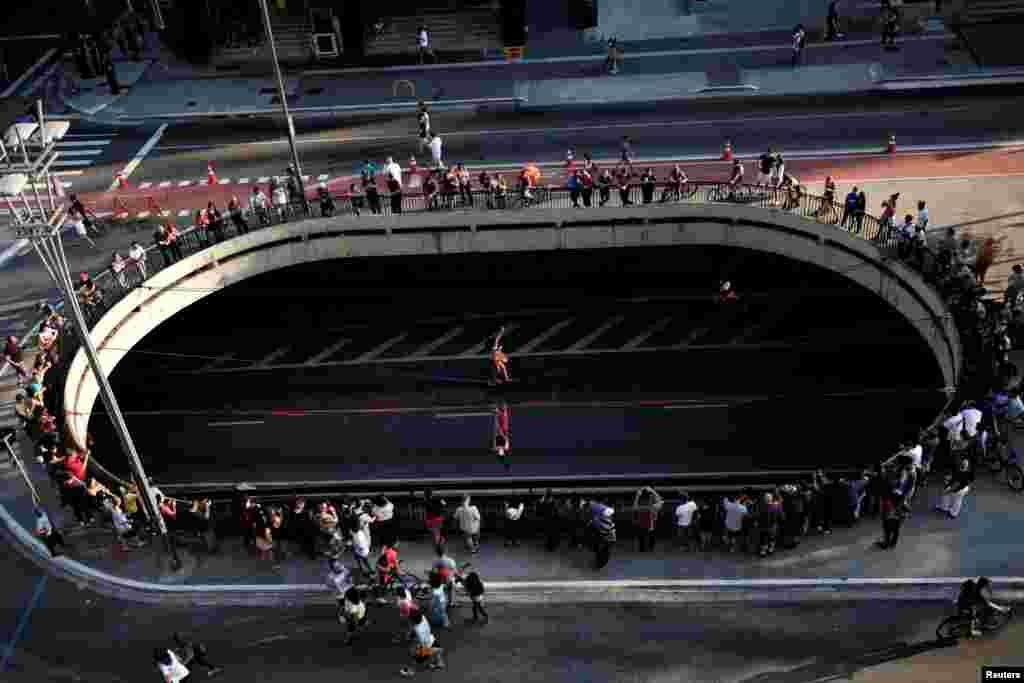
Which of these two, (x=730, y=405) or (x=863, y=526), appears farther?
(x=730, y=405)

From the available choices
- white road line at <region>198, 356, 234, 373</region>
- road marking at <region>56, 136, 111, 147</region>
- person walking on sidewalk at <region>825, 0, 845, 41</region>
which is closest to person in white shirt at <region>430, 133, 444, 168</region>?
white road line at <region>198, 356, 234, 373</region>

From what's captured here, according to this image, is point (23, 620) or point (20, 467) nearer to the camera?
point (23, 620)

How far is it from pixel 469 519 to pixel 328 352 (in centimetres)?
1636

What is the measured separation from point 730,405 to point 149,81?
106 feet

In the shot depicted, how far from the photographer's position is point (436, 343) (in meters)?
36.1

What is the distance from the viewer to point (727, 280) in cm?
3594

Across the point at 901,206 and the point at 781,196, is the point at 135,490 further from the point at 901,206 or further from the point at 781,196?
the point at 901,206

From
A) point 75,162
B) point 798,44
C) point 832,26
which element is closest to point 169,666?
point 75,162

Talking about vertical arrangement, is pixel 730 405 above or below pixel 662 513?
below

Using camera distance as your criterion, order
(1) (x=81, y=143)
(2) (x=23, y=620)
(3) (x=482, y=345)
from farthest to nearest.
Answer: (1) (x=81, y=143) < (3) (x=482, y=345) < (2) (x=23, y=620)

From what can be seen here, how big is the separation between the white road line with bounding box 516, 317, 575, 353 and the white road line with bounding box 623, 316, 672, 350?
243 centimetres

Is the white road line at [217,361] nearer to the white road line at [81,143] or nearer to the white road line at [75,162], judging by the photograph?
the white road line at [75,162]

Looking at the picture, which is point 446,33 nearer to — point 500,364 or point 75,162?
point 75,162

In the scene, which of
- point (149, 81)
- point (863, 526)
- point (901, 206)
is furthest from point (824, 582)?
point (149, 81)
